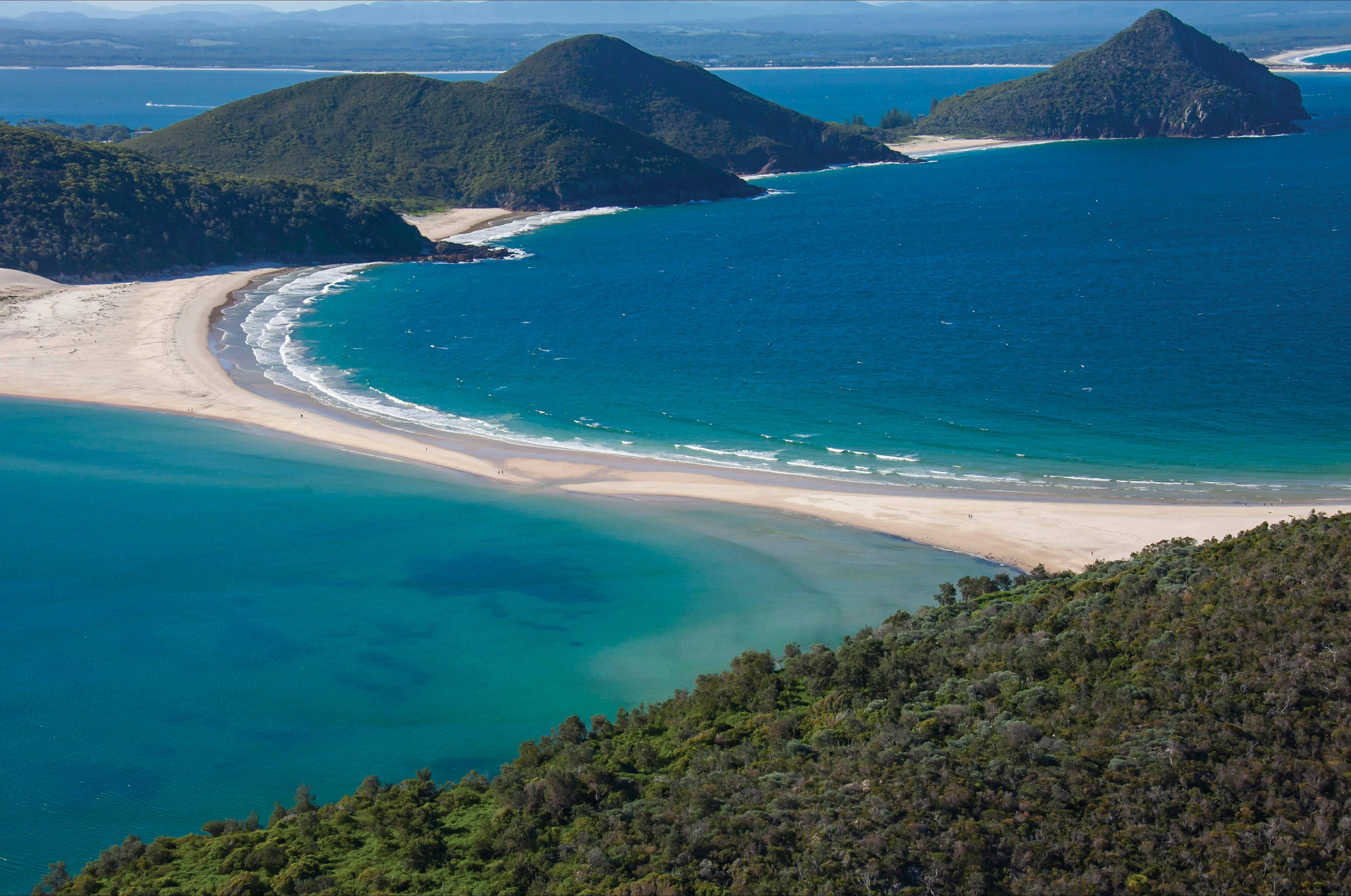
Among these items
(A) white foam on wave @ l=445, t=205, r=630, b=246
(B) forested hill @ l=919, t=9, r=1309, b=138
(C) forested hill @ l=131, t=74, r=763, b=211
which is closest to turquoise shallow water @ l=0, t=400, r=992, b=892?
(A) white foam on wave @ l=445, t=205, r=630, b=246

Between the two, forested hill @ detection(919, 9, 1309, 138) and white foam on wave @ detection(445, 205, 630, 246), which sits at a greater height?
forested hill @ detection(919, 9, 1309, 138)

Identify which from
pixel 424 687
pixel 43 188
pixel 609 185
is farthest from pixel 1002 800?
pixel 609 185

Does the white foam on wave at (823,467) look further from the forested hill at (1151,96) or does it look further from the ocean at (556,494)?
the forested hill at (1151,96)

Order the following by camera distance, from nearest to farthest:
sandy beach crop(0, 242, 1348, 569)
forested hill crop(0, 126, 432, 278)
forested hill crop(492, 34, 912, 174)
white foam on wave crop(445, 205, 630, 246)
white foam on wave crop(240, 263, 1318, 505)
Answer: sandy beach crop(0, 242, 1348, 569) < white foam on wave crop(240, 263, 1318, 505) < forested hill crop(0, 126, 432, 278) < white foam on wave crop(445, 205, 630, 246) < forested hill crop(492, 34, 912, 174)

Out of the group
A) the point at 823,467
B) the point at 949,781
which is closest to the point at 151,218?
the point at 823,467

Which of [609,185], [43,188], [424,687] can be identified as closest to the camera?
[424,687]

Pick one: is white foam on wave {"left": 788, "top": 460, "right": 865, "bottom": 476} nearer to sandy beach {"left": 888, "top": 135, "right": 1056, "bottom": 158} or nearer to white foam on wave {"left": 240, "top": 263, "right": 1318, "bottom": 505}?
white foam on wave {"left": 240, "top": 263, "right": 1318, "bottom": 505}

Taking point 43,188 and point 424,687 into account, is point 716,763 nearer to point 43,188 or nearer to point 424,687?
point 424,687
